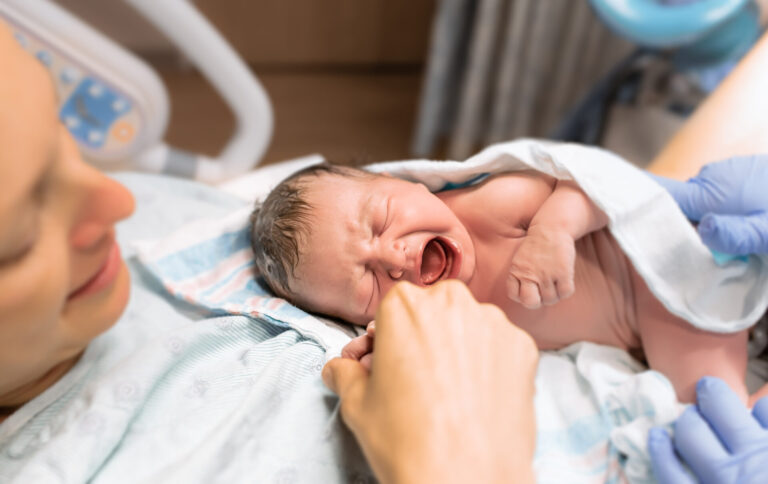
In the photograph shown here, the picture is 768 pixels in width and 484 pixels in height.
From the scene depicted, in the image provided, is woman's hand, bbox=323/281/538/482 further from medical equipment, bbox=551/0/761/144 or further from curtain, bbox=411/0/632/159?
curtain, bbox=411/0/632/159

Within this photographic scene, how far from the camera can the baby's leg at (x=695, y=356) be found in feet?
2.65

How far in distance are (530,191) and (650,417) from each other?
1.15 ft

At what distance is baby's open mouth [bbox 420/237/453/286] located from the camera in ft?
2.91

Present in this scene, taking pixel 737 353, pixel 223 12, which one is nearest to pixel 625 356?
pixel 737 353

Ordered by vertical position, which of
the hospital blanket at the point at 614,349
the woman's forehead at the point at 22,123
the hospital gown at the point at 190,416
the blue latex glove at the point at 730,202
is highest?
the woman's forehead at the point at 22,123

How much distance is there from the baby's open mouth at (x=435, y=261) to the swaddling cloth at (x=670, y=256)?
203mm

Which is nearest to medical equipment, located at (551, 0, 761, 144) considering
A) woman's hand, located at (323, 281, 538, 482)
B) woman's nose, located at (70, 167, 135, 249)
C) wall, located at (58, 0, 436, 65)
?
woman's hand, located at (323, 281, 538, 482)

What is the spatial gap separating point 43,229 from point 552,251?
1.84 ft

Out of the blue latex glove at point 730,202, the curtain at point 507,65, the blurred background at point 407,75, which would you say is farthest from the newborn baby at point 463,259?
the curtain at point 507,65

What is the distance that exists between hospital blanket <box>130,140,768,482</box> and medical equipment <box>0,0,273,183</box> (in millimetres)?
472

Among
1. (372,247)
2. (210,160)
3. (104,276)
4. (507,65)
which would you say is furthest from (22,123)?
(507,65)

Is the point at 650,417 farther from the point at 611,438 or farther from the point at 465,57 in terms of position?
the point at 465,57

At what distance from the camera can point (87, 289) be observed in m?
0.63

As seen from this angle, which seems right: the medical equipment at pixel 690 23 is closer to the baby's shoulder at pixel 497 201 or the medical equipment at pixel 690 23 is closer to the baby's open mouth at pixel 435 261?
the baby's shoulder at pixel 497 201
